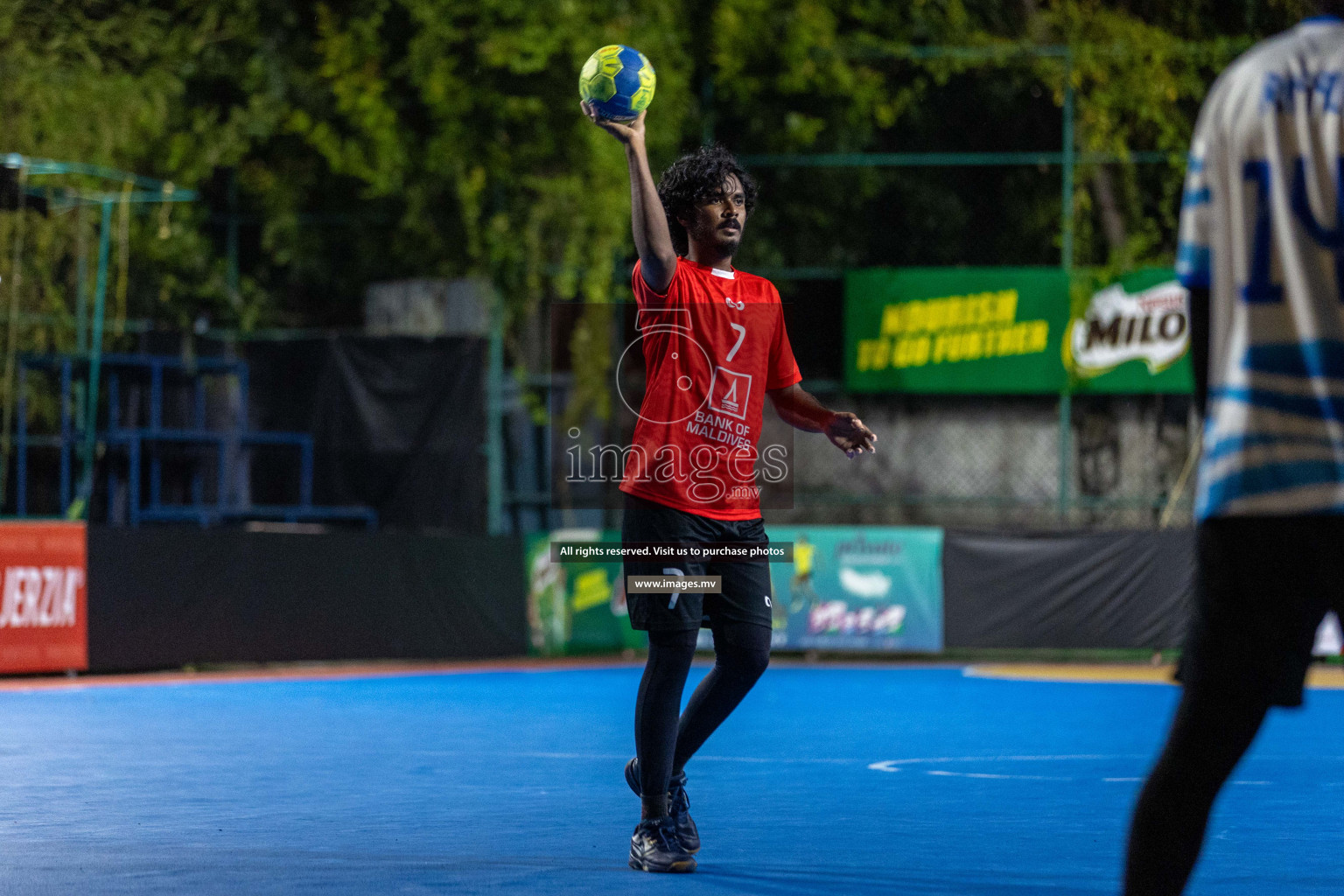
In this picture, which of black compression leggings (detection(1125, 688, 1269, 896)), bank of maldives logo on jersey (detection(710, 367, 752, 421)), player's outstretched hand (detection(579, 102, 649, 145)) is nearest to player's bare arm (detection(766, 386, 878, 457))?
bank of maldives logo on jersey (detection(710, 367, 752, 421))

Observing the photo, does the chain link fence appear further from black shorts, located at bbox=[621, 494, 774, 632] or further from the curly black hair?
black shorts, located at bbox=[621, 494, 774, 632]

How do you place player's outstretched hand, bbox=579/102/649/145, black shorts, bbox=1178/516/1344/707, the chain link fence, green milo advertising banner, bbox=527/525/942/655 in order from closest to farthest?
black shorts, bbox=1178/516/1344/707
player's outstretched hand, bbox=579/102/649/145
green milo advertising banner, bbox=527/525/942/655
the chain link fence

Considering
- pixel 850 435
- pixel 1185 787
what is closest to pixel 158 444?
pixel 850 435

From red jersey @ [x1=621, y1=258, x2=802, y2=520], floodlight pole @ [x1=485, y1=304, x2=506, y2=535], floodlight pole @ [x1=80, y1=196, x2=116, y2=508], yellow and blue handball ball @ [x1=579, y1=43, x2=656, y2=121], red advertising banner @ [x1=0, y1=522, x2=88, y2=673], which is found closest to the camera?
yellow and blue handball ball @ [x1=579, y1=43, x2=656, y2=121]

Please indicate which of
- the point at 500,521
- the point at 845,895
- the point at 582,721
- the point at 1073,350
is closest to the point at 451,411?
the point at 500,521

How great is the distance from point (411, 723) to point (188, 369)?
30.6 ft

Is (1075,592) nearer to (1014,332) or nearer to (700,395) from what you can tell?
(1014,332)

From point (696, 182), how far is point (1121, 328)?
14.4 meters

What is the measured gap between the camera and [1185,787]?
10.8 feet

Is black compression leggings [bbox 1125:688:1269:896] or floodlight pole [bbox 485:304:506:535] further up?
floodlight pole [bbox 485:304:506:535]

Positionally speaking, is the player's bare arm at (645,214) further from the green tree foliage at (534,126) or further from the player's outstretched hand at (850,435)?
the green tree foliage at (534,126)

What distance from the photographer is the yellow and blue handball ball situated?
5262 mm

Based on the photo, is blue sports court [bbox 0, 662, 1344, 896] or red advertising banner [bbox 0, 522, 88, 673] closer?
blue sports court [bbox 0, 662, 1344, 896]

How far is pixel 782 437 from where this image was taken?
19594 mm
